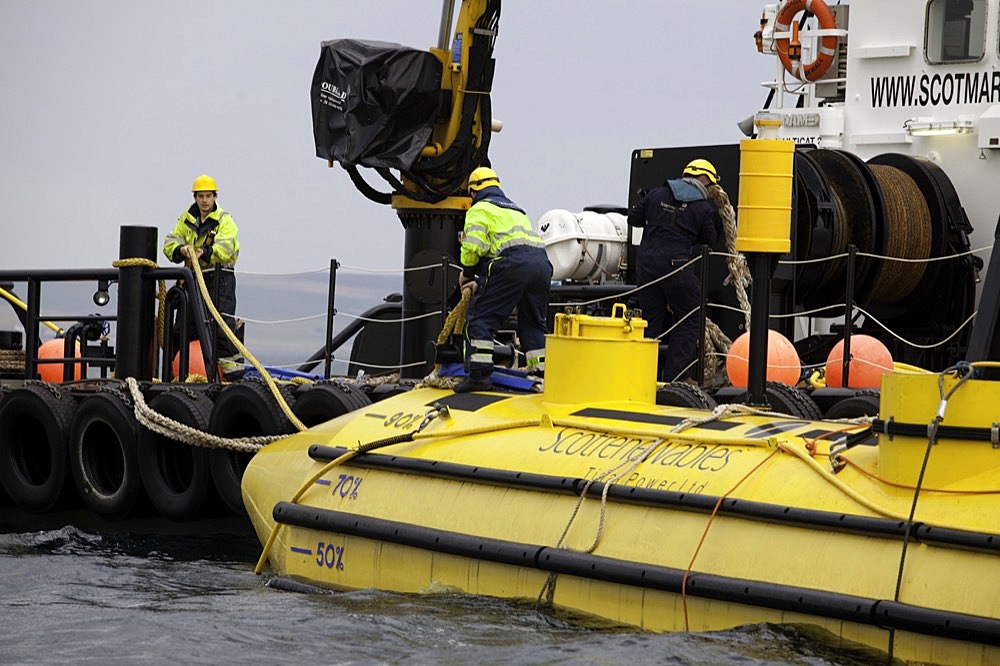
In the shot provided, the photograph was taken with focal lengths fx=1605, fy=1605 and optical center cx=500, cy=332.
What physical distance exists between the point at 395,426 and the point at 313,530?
638 mm

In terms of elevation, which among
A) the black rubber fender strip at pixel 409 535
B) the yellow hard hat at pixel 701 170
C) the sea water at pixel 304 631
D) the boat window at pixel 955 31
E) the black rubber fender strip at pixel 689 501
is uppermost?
the boat window at pixel 955 31

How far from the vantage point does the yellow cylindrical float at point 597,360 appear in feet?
24.5

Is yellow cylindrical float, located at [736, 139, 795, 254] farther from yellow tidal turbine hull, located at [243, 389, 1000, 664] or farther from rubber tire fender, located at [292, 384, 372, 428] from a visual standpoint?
rubber tire fender, located at [292, 384, 372, 428]

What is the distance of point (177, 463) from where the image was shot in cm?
1083

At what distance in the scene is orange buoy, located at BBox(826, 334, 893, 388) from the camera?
10188 millimetres

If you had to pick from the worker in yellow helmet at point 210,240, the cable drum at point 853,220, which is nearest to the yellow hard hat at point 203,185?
the worker in yellow helmet at point 210,240

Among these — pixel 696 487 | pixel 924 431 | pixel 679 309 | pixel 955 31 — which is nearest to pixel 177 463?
pixel 679 309

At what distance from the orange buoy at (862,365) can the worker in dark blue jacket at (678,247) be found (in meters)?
1.19

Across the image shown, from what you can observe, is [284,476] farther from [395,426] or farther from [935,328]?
[935,328]

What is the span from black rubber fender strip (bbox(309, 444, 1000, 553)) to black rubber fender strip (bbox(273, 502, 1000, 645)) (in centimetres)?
25

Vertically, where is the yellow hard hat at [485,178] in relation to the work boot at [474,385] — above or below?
above

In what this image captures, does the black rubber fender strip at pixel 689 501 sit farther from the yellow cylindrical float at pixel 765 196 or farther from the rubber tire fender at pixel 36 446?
the rubber tire fender at pixel 36 446

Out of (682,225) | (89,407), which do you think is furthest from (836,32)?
(89,407)

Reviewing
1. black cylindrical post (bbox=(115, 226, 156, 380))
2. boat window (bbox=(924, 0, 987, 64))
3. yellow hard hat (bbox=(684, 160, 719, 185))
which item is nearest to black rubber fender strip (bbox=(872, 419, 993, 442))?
yellow hard hat (bbox=(684, 160, 719, 185))
